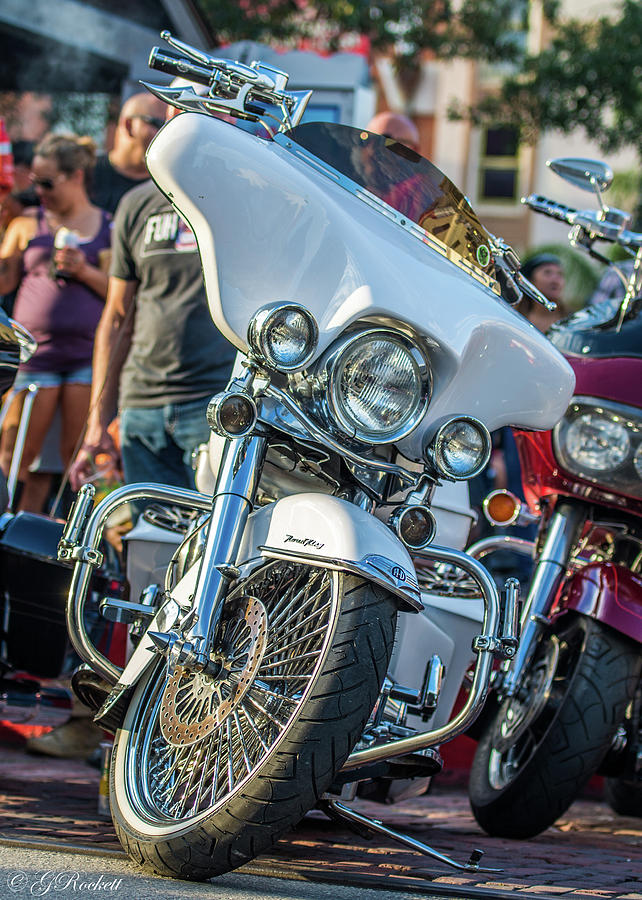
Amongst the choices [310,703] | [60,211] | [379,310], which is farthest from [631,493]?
[60,211]

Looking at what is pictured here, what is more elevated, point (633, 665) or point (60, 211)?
point (60, 211)

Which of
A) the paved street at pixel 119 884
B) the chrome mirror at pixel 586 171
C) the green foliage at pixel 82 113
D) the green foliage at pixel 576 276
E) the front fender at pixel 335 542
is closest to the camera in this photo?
the paved street at pixel 119 884

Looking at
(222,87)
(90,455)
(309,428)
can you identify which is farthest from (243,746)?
(90,455)

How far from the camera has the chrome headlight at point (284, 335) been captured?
9.17ft

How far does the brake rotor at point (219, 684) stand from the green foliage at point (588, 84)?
13.9 metres

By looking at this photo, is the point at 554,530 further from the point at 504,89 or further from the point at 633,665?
the point at 504,89

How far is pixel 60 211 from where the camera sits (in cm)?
651

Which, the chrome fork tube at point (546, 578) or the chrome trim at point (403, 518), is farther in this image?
the chrome fork tube at point (546, 578)

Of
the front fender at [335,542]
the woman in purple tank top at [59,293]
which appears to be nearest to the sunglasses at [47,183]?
the woman in purple tank top at [59,293]

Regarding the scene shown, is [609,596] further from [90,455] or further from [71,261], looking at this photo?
[71,261]

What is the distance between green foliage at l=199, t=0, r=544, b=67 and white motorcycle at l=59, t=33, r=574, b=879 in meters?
12.9

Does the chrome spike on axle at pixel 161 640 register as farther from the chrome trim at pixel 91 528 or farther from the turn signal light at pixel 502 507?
the turn signal light at pixel 502 507

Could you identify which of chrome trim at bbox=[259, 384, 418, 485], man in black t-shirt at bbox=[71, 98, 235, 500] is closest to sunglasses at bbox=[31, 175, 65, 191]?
man in black t-shirt at bbox=[71, 98, 235, 500]

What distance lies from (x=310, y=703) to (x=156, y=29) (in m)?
8.29
